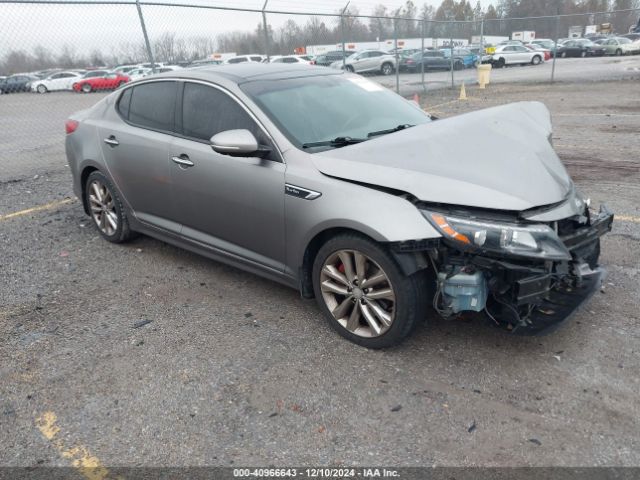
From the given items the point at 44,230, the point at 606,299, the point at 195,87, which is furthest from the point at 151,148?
the point at 606,299

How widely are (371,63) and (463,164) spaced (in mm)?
22525

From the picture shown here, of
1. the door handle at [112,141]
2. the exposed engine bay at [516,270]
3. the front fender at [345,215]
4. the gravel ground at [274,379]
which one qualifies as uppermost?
the door handle at [112,141]

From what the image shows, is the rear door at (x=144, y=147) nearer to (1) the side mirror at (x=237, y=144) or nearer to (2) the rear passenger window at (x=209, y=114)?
(2) the rear passenger window at (x=209, y=114)

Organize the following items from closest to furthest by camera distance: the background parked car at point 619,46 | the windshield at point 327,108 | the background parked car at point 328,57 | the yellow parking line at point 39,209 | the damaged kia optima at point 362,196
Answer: the damaged kia optima at point 362,196, the windshield at point 327,108, the yellow parking line at point 39,209, the background parked car at point 328,57, the background parked car at point 619,46

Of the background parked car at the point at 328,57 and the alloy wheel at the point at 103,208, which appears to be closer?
the alloy wheel at the point at 103,208

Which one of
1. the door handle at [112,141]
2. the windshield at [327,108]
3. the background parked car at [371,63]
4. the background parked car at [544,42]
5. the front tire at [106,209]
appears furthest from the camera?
the background parked car at [544,42]

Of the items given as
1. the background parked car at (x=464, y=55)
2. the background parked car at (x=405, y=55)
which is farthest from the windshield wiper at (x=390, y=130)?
the background parked car at (x=464, y=55)

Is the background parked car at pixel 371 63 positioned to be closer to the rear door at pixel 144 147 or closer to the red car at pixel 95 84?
the red car at pixel 95 84

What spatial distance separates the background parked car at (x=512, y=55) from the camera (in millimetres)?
34156

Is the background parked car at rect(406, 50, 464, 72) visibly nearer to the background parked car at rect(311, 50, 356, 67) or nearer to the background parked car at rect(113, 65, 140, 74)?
the background parked car at rect(311, 50, 356, 67)

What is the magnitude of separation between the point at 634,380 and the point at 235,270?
9.92ft

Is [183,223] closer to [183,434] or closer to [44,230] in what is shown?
[183,434]

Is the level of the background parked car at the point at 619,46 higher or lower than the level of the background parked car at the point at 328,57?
higher

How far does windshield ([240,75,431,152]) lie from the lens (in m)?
3.63
